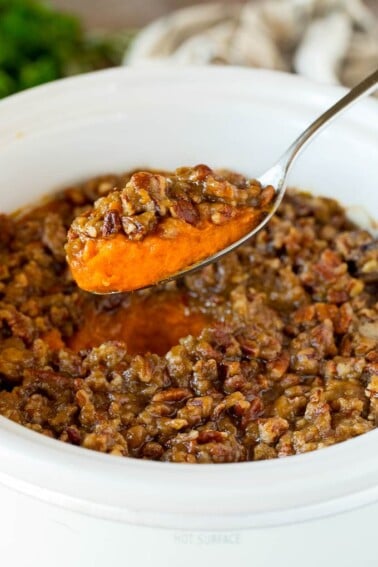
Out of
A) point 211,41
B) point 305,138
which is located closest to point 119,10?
point 211,41

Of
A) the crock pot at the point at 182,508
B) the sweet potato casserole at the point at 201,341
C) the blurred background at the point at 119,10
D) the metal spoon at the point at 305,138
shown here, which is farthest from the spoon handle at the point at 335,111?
the blurred background at the point at 119,10

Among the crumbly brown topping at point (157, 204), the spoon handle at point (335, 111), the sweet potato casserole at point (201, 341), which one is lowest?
the sweet potato casserole at point (201, 341)

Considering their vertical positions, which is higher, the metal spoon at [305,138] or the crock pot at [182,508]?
the metal spoon at [305,138]

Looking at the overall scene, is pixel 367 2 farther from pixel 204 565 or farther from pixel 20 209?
pixel 204 565

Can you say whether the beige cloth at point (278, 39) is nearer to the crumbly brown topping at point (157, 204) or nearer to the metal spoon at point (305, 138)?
the metal spoon at point (305, 138)

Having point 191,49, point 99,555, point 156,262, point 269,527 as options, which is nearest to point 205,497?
point 269,527

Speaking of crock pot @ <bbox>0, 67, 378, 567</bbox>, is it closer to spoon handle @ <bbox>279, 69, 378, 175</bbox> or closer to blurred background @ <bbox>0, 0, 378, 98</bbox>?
spoon handle @ <bbox>279, 69, 378, 175</bbox>

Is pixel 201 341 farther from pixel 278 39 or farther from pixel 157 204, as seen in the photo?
pixel 278 39
